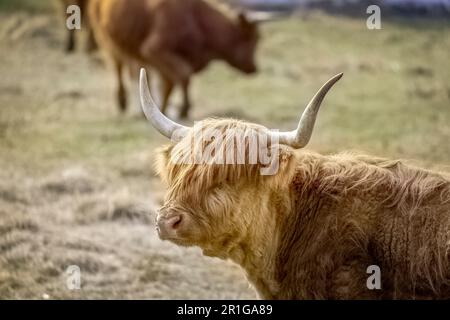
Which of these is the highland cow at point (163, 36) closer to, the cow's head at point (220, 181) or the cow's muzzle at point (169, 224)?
the cow's head at point (220, 181)

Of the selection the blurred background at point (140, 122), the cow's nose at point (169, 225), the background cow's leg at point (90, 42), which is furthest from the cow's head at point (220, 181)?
the background cow's leg at point (90, 42)

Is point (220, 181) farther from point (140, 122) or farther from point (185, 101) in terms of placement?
point (185, 101)

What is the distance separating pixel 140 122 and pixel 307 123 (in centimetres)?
665

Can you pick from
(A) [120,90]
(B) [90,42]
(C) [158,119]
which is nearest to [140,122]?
(A) [120,90]

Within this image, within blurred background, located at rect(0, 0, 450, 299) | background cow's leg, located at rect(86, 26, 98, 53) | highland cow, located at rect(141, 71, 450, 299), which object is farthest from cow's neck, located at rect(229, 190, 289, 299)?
background cow's leg, located at rect(86, 26, 98, 53)

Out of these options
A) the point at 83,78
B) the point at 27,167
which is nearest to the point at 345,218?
the point at 27,167

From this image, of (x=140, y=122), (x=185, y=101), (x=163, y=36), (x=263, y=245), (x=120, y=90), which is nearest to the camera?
(x=263, y=245)

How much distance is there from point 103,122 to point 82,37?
5.10 metres

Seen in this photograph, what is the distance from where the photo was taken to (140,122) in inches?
396

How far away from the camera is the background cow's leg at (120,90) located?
10.8 metres

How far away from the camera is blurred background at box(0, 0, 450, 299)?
17.9 ft

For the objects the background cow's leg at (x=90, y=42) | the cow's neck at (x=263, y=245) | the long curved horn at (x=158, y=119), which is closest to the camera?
the cow's neck at (x=263, y=245)

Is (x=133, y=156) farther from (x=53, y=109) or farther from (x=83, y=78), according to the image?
(x=83, y=78)

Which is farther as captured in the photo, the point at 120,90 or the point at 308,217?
the point at 120,90
